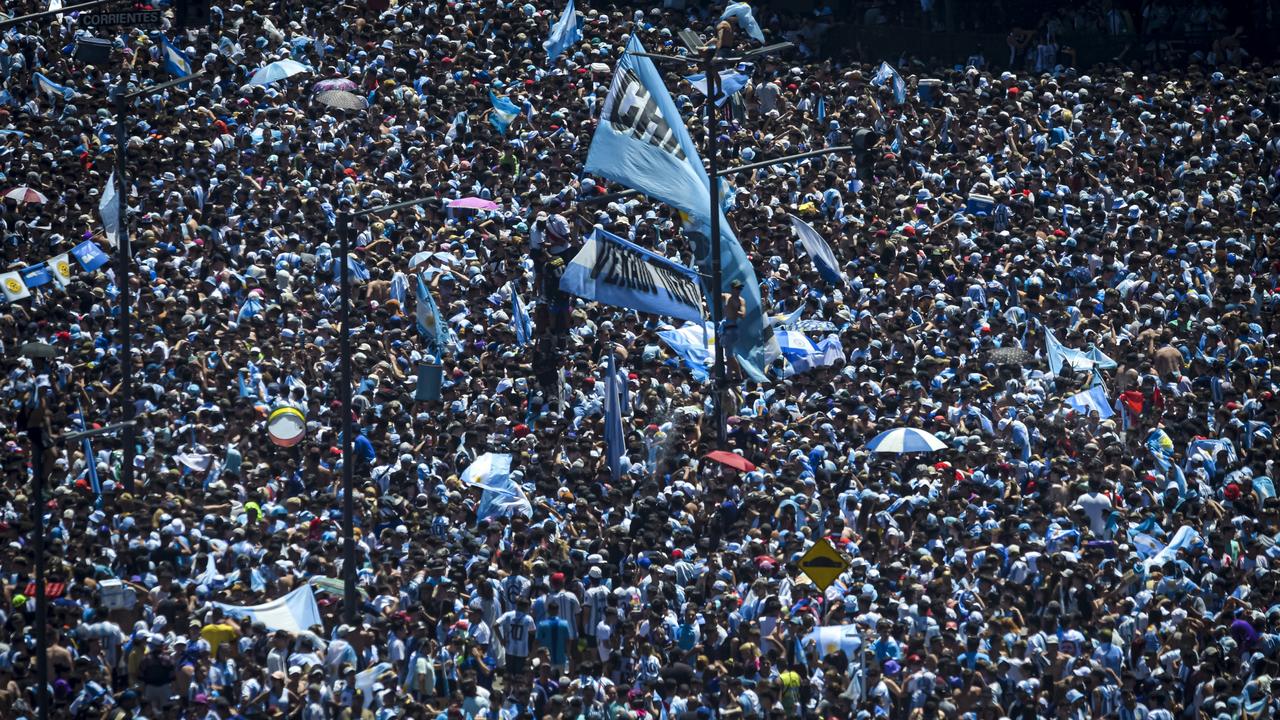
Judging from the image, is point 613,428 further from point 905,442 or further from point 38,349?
point 38,349

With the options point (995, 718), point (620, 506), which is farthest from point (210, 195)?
point (995, 718)

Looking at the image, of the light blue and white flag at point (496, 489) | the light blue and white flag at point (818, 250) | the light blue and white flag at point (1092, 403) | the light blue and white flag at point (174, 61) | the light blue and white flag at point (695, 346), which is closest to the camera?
the light blue and white flag at point (496, 489)

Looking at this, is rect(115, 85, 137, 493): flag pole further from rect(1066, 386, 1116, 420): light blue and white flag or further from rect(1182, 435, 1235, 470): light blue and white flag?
rect(1182, 435, 1235, 470): light blue and white flag

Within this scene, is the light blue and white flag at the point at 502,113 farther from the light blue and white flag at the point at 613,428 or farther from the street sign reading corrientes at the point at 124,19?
the street sign reading corrientes at the point at 124,19

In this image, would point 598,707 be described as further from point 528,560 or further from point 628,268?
point 628,268

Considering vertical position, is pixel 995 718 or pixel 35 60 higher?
pixel 35 60

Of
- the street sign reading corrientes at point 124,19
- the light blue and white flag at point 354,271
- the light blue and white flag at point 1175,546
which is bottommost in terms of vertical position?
the light blue and white flag at point 1175,546

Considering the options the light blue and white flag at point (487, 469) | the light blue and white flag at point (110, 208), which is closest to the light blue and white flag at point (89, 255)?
the light blue and white flag at point (110, 208)
